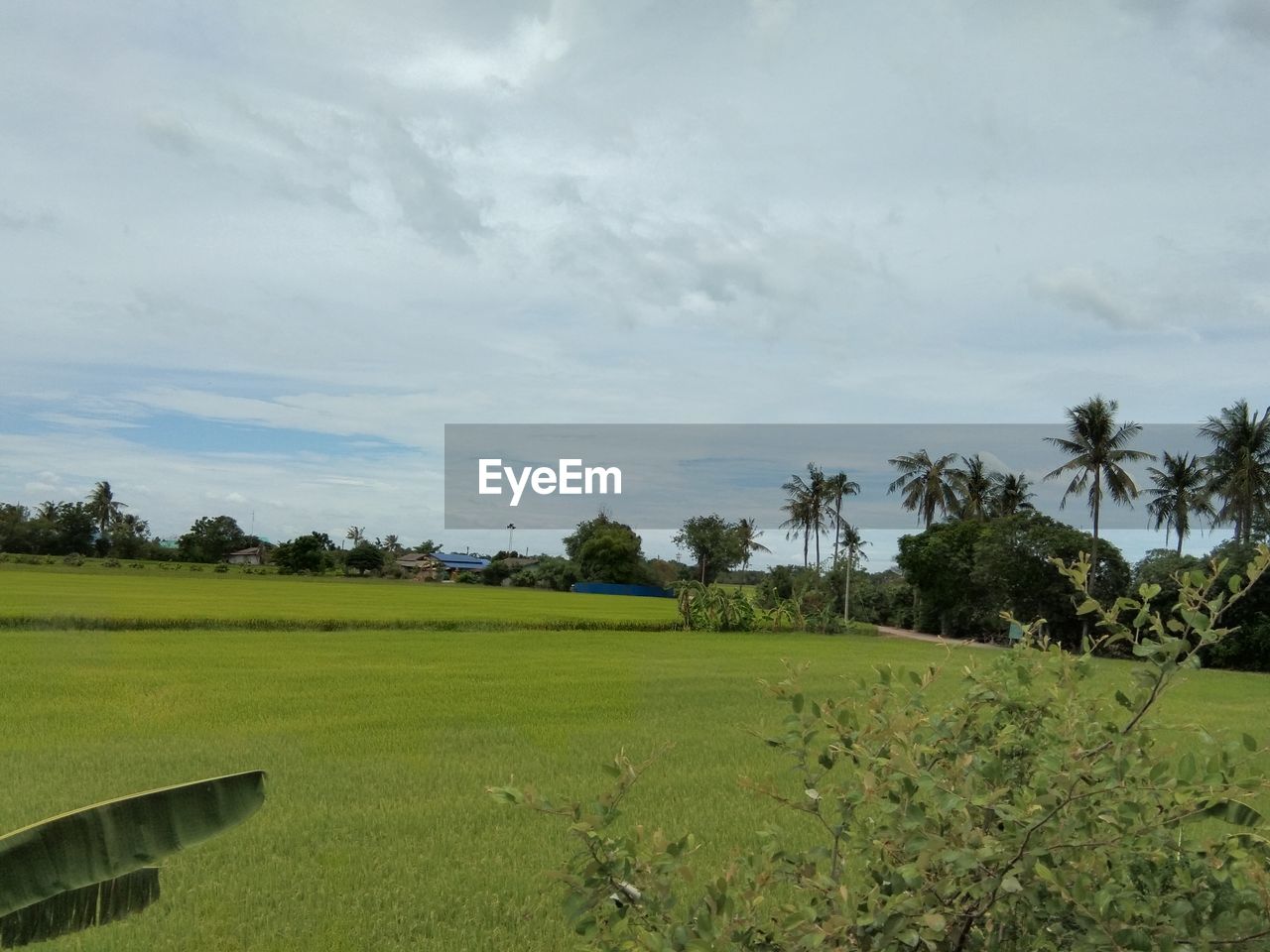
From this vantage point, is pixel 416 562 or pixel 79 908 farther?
pixel 416 562

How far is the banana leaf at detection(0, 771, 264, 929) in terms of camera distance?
2.08 m

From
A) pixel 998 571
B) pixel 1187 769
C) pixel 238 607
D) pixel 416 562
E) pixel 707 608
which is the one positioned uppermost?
pixel 1187 769

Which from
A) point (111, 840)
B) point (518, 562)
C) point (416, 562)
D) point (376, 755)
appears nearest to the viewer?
point (111, 840)

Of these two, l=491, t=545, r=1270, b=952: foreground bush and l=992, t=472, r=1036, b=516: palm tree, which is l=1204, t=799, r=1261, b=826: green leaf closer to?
l=491, t=545, r=1270, b=952: foreground bush

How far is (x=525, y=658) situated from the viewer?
60.2 ft

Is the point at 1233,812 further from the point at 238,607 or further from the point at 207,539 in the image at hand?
the point at 207,539

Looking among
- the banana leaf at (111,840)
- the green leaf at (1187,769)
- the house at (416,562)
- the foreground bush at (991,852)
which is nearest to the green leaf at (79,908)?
the banana leaf at (111,840)

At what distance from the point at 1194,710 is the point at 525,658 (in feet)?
37.7

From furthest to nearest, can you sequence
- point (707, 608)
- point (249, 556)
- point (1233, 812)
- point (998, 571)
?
point (249, 556) → point (998, 571) → point (707, 608) → point (1233, 812)

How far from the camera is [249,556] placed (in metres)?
64.4

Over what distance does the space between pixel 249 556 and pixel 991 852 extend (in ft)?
227

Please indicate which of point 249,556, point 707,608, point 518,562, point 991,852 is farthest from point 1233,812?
point 518,562

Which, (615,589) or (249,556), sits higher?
(249,556)

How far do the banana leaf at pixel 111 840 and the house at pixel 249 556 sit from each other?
64404 mm
